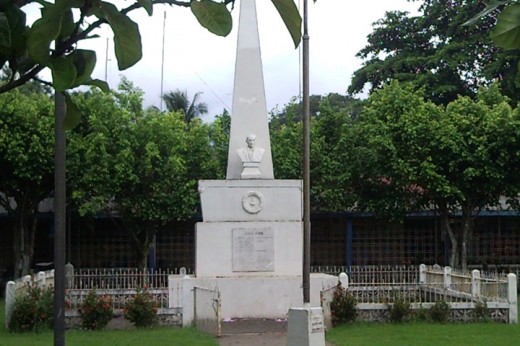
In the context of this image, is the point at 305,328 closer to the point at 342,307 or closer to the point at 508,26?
the point at 342,307

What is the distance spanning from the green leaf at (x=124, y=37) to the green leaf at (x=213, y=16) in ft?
0.46

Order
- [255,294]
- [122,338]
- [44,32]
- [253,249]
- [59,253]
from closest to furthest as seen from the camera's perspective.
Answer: [44,32]
[59,253]
[122,338]
[255,294]
[253,249]

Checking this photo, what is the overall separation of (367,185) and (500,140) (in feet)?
13.7

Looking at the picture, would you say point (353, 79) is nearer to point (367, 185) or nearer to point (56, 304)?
point (367, 185)

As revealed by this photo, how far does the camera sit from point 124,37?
1713mm

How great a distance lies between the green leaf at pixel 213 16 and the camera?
1.77m

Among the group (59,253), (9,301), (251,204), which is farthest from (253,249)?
(59,253)

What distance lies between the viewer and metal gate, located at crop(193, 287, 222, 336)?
13797 millimetres

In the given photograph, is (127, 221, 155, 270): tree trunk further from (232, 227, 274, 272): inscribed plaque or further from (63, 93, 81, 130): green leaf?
(63, 93, 81, 130): green leaf

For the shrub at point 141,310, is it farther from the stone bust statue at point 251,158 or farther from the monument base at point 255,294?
the stone bust statue at point 251,158

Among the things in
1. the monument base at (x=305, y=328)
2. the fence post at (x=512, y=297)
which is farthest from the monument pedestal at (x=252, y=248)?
the monument base at (x=305, y=328)

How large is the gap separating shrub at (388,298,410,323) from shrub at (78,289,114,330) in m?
5.10

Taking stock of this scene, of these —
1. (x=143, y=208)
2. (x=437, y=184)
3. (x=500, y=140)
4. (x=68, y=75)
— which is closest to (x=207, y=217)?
(x=143, y=208)

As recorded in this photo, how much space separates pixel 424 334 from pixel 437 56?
57.0 feet
